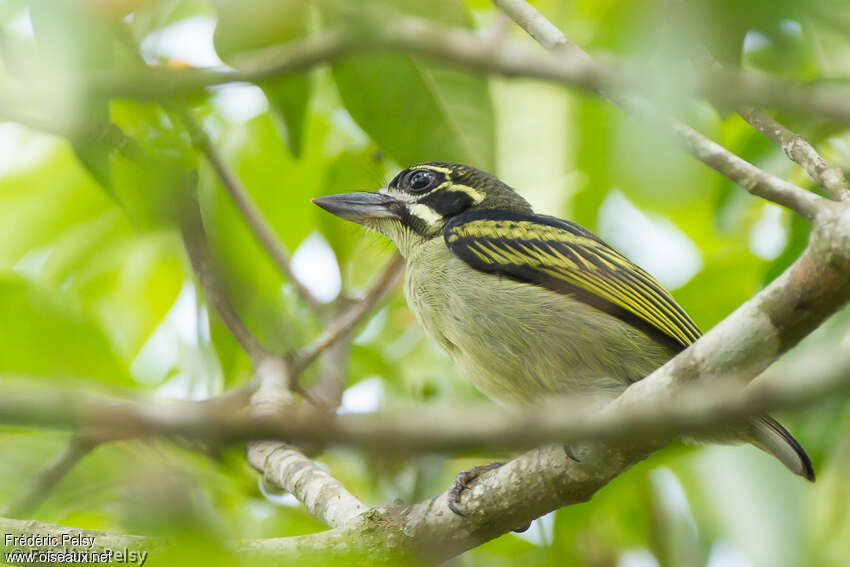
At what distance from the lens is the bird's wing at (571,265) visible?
142 inches

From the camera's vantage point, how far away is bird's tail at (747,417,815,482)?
3338 mm

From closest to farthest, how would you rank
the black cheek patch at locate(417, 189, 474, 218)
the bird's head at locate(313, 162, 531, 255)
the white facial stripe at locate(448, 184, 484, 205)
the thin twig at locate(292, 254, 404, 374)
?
the thin twig at locate(292, 254, 404, 374) < the bird's head at locate(313, 162, 531, 255) < the black cheek patch at locate(417, 189, 474, 218) < the white facial stripe at locate(448, 184, 484, 205)

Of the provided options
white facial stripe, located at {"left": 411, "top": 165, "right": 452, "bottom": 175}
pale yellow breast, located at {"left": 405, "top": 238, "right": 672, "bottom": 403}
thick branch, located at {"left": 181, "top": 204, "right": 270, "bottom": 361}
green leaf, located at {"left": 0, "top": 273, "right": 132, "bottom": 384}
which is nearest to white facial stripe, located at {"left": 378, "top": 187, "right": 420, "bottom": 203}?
white facial stripe, located at {"left": 411, "top": 165, "right": 452, "bottom": 175}

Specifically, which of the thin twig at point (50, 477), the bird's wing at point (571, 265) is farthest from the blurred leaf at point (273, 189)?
the thin twig at point (50, 477)

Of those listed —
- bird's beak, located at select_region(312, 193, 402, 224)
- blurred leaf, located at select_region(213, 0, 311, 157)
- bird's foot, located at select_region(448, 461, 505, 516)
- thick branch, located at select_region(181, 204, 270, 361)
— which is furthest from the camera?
bird's beak, located at select_region(312, 193, 402, 224)

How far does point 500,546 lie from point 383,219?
5.64 ft

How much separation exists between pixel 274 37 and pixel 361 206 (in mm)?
1305

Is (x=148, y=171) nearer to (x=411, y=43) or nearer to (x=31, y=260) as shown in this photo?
(x=411, y=43)

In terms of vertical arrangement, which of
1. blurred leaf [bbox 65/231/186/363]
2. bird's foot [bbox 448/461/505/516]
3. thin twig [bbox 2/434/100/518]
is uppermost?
bird's foot [bbox 448/461/505/516]

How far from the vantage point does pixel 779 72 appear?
3516 mm

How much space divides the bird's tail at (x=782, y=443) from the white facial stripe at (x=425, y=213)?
2.00 metres

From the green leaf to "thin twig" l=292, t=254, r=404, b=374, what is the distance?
0.81 meters

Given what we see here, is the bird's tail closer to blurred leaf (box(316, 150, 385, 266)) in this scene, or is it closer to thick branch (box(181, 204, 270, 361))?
thick branch (box(181, 204, 270, 361))

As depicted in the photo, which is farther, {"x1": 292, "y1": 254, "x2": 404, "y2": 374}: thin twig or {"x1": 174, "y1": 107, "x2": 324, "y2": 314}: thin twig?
{"x1": 292, "y1": 254, "x2": 404, "y2": 374}: thin twig
